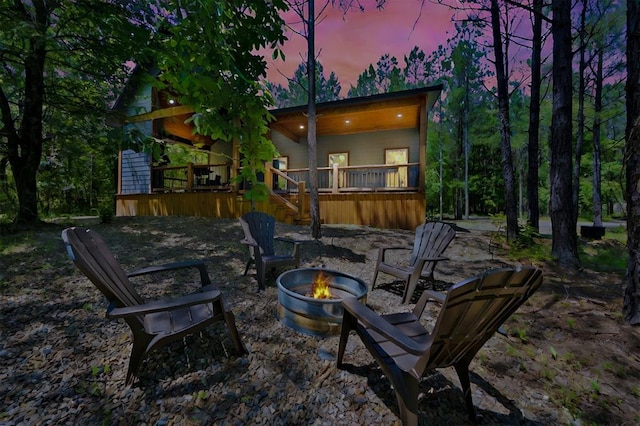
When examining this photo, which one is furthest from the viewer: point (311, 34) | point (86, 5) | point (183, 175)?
point (183, 175)

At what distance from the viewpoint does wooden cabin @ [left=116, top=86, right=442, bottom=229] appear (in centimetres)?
873

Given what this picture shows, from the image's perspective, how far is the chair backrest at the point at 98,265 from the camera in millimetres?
1658

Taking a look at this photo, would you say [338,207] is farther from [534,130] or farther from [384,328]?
[384,328]

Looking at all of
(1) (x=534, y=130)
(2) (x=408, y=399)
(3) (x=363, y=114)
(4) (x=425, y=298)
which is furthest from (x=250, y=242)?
(1) (x=534, y=130)

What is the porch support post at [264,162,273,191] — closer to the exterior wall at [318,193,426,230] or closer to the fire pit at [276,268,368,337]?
the exterior wall at [318,193,426,230]

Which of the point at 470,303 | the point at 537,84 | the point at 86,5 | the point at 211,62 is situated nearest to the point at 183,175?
the point at 86,5

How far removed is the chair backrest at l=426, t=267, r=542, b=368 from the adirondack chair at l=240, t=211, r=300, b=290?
98.6 inches

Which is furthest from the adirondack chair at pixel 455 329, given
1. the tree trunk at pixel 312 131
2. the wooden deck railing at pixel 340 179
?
the wooden deck railing at pixel 340 179

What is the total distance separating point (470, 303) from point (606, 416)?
1.50 meters

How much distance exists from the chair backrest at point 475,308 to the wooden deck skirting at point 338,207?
7439 millimetres

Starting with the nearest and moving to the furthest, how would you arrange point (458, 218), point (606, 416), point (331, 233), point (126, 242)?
1. point (606, 416)
2. point (126, 242)
3. point (331, 233)
4. point (458, 218)

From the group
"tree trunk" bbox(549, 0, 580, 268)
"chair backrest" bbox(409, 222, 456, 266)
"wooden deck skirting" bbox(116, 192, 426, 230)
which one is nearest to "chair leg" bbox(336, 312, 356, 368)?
"chair backrest" bbox(409, 222, 456, 266)

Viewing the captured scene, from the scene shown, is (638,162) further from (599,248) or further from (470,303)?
(599,248)

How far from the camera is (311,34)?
6.68 metres
